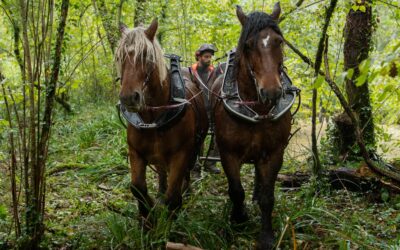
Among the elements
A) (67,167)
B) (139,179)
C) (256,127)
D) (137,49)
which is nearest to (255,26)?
(256,127)

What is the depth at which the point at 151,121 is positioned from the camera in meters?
3.86

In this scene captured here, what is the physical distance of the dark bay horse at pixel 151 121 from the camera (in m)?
3.52

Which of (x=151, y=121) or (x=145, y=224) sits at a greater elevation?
(x=151, y=121)

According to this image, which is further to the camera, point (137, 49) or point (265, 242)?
point (265, 242)

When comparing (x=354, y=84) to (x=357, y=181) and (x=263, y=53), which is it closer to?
(x=357, y=181)

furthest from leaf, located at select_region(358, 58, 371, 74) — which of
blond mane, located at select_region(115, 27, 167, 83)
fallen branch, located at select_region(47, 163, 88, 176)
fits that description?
fallen branch, located at select_region(47, 163, 88, 176)

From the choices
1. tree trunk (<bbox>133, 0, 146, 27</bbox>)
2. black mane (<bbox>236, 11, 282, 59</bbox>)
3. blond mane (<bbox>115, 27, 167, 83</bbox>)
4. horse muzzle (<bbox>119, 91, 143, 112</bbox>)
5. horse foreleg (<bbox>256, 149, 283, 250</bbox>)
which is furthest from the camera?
tree trunk (<bbox>133, 0, 146, 27</bbox>)

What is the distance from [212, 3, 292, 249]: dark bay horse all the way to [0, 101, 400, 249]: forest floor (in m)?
0.30

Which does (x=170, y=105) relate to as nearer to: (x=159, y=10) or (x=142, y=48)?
(x=142, y=48)

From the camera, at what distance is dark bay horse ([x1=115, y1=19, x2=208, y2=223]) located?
3520mm

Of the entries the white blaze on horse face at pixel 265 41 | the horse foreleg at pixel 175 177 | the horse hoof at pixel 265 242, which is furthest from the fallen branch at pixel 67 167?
the white blaze on horse face at pixel 265 41

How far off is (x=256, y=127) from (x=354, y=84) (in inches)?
109

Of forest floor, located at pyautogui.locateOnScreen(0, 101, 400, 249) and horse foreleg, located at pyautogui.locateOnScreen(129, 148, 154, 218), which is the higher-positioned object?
horse foreleg, located at pyautogui.locateOnScreen(129, 148, 154, 218)

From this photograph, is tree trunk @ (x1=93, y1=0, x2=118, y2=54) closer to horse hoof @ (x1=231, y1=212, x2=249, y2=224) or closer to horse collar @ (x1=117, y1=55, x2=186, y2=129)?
horse collar @ (x1=117, y1=55, x2=186, y2=129)
